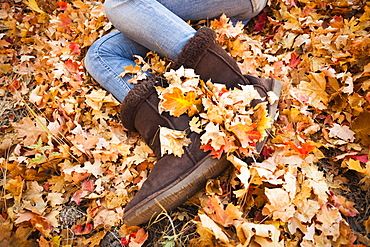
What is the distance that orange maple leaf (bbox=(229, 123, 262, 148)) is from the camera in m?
1.29

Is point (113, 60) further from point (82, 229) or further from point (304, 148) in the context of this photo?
point (304, 148)

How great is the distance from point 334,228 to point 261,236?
388mm

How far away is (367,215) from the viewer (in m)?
1.29

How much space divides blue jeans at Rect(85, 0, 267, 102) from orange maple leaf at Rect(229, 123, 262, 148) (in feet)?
1.86

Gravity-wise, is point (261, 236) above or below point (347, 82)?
below

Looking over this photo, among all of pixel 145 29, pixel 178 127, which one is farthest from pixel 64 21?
pixel 178 127

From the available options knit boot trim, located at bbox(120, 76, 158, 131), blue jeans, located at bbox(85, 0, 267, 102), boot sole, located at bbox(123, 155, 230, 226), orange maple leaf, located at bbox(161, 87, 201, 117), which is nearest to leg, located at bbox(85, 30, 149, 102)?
blue jeans, located at bbox(85, 0, 267, 102)

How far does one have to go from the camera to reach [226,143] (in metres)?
1.29

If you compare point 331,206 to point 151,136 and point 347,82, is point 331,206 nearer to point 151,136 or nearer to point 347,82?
point 347,82

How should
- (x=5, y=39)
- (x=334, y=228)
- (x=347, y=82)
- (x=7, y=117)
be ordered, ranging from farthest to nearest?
(x=5, y=39) < (x=7, y=117) < (x=347, y=82) < (x=334, y=228)

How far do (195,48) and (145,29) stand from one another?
35 cm

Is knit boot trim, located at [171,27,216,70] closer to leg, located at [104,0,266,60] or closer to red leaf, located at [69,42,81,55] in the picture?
leg, located at [104,0,266,60]

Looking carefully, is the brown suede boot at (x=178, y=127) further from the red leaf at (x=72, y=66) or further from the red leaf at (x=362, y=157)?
the red leaf at (x=72, y=66)

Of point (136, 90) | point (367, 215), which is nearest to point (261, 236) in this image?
point (367, 215)
